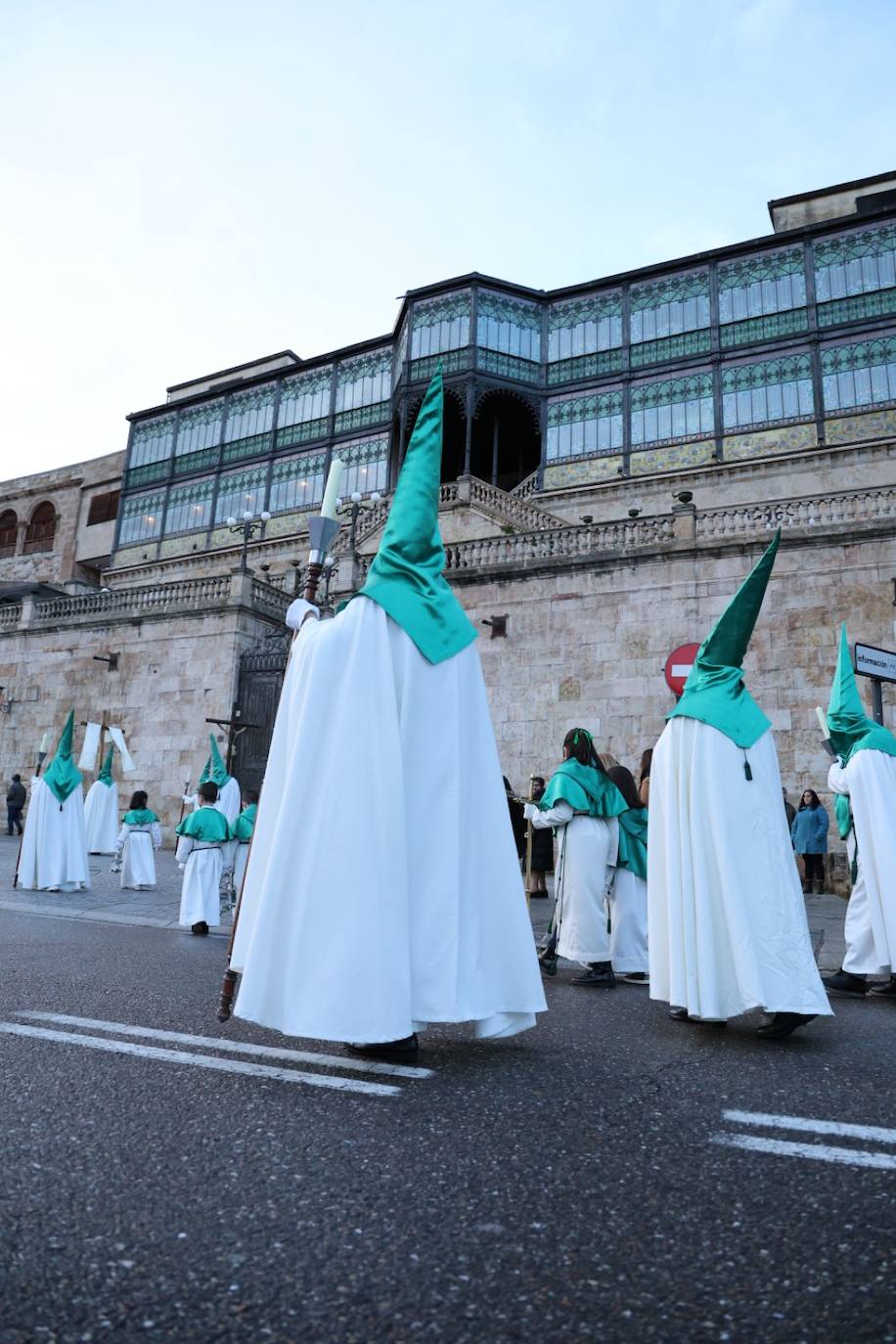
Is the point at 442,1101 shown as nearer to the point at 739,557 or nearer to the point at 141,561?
the point at 739,557

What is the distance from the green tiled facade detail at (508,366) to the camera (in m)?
29.2

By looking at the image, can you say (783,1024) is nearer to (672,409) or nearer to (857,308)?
(672,409)

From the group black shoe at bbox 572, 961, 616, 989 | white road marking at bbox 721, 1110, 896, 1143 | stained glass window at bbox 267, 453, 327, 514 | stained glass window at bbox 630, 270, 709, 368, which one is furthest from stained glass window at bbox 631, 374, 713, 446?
white road marking at bbox 721, 1110, 896, 1143

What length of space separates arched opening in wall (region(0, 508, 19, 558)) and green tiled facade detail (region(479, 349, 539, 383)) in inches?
1100

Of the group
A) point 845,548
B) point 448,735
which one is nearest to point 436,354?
point 845,548

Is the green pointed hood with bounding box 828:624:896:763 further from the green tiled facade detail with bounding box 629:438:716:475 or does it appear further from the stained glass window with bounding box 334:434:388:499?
the stained glass window with bounding box 334:434:388:499

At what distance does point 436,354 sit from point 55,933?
25.8 meters

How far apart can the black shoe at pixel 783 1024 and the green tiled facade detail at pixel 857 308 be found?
26156 mm

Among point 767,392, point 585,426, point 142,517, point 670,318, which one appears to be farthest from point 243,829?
point 142,517

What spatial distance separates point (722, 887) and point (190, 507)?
110ft

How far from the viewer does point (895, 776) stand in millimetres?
6820

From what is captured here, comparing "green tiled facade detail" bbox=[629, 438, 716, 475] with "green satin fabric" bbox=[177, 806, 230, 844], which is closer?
"green satin fabric" bbox=[177, 806, 230, 844]

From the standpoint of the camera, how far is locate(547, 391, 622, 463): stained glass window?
28.4 meters

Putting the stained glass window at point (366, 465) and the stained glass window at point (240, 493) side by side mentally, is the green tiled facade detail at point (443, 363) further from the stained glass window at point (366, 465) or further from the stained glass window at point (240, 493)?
the stained glass window at point (240, 493)
